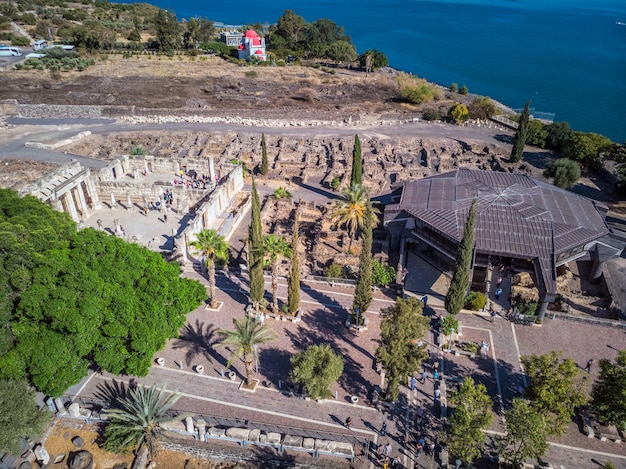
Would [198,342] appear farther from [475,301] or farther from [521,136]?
[521,136]

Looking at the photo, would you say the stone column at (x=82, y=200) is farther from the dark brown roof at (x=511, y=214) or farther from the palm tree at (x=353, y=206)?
the dark brown roof at (x=511, y=214)

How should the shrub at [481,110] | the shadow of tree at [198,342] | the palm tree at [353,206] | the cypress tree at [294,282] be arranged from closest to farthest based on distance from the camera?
the shadow of tree at [198,342] → the cypress tree at [294,282] → the palm tree at [353,206] → the shrub at [481,110]

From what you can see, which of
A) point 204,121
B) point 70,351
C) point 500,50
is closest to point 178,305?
point 70,351

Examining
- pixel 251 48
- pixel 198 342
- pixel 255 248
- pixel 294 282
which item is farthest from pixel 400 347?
pixel 251 48

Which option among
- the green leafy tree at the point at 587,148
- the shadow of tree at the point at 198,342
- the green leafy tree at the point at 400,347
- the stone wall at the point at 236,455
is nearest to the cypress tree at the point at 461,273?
the green leafy tree at the point at 400,347

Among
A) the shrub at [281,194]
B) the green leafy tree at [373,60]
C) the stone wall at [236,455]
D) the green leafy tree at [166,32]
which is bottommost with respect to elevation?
the stone wall at [236,455]
